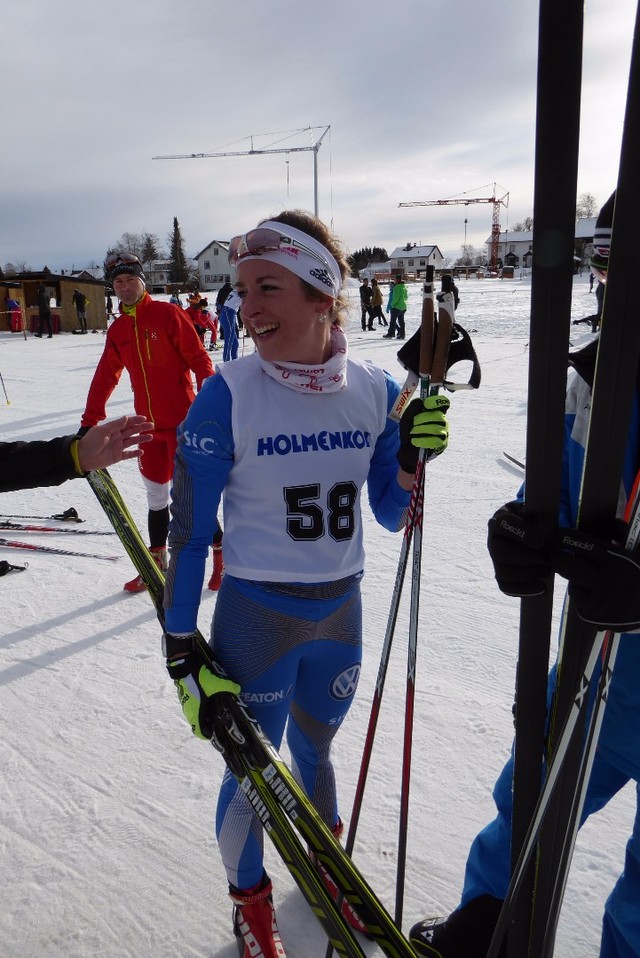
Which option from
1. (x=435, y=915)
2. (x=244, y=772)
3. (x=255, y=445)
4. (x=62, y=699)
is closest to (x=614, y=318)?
(x=255, y=445)

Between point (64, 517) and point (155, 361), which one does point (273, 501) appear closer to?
point (155, 361)

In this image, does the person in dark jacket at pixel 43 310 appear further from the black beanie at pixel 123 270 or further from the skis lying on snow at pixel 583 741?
the skis lying on snow at pixel 583 741

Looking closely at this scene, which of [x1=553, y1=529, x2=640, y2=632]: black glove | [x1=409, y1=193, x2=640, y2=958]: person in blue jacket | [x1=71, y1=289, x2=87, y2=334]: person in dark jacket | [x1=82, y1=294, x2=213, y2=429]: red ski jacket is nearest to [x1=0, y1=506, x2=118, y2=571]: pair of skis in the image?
[x1=82, y1=294, x2=213, y2=429]: red ski jacket

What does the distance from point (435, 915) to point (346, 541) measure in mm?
1177

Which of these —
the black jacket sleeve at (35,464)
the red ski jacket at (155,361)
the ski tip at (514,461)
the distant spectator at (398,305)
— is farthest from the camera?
the distant spectator at (398,305)

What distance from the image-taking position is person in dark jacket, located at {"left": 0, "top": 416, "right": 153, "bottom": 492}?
1835 mm

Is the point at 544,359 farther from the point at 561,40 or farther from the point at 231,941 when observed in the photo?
the point at 231,941

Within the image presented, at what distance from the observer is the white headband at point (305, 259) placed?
157 cm

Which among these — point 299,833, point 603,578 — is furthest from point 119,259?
point 603,578

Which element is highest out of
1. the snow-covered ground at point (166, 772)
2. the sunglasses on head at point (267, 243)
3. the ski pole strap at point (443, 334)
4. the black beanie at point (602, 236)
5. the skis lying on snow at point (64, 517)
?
the sunglasses on head at point (267, 243)

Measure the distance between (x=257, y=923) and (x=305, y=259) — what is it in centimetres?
179

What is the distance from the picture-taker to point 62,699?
2832 millimetres

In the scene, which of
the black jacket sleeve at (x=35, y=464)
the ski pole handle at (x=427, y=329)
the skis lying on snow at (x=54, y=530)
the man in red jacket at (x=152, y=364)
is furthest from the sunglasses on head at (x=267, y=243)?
the skis lying on snow at (x=54, y=530)

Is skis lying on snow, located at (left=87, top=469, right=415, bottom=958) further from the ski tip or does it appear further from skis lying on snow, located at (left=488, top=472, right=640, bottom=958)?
the ski tip
